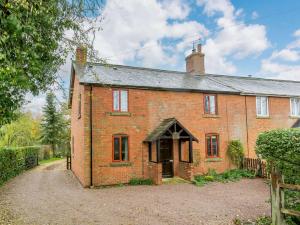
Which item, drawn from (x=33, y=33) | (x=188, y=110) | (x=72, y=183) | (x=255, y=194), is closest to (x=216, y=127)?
(x=188, y=110)

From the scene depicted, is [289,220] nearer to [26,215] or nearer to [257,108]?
[26,215]

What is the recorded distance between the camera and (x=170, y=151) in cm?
1784

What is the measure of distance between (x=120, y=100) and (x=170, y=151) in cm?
510

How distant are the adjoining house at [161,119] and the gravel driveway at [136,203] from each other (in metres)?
1.65

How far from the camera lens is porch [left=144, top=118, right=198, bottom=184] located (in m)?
15.8

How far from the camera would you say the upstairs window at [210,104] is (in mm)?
19078

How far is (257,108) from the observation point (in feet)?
68.6

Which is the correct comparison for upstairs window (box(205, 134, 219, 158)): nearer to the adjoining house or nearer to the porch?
the adjoining house

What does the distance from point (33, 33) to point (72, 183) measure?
13.2 m

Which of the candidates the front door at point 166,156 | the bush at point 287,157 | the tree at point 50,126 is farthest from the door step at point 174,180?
the tree at point 50,126

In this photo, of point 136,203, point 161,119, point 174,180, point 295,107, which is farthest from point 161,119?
point 295,107

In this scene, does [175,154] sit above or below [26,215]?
above

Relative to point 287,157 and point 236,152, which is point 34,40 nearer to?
point 287,157

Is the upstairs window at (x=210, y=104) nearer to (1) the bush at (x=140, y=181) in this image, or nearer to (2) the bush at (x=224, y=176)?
(2) the bush at (x=224, y=176)
